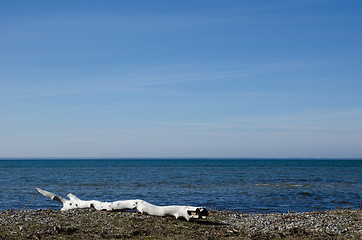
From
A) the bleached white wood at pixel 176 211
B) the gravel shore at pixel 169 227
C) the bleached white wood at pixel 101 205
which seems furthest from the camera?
the bleached white wood at pixel 101 205

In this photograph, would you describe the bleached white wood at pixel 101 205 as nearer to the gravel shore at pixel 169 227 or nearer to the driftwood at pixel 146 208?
the driftwood at pixel 146 208

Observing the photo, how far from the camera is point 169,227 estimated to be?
15398 millimetres

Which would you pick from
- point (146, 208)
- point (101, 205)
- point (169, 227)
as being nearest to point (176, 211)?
point (169, 227)

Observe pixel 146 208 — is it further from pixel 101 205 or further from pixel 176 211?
pixel 101 205

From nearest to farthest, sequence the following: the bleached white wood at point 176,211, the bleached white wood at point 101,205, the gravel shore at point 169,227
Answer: the gravel shore at point 169,227 < the bleached white wood at point 176,211 < the bleached white wood at point 101,205

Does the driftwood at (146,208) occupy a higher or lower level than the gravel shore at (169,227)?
higher

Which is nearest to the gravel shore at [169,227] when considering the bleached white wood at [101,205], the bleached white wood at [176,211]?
the bleached white wood at [176,211]

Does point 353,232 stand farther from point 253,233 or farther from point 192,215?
point 192,215

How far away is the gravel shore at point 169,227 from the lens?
14.1 metres

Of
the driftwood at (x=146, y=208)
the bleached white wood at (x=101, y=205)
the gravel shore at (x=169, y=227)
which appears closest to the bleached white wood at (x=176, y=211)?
the driftwood at (x=146, y=208)

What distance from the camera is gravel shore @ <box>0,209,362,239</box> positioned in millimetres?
→ 14070

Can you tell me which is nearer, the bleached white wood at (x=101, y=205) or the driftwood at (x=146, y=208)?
the driftwood at (x=146, y=208)

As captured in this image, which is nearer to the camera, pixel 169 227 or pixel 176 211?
pixel 169 227

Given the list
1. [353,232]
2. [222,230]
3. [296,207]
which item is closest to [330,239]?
[353,232]
